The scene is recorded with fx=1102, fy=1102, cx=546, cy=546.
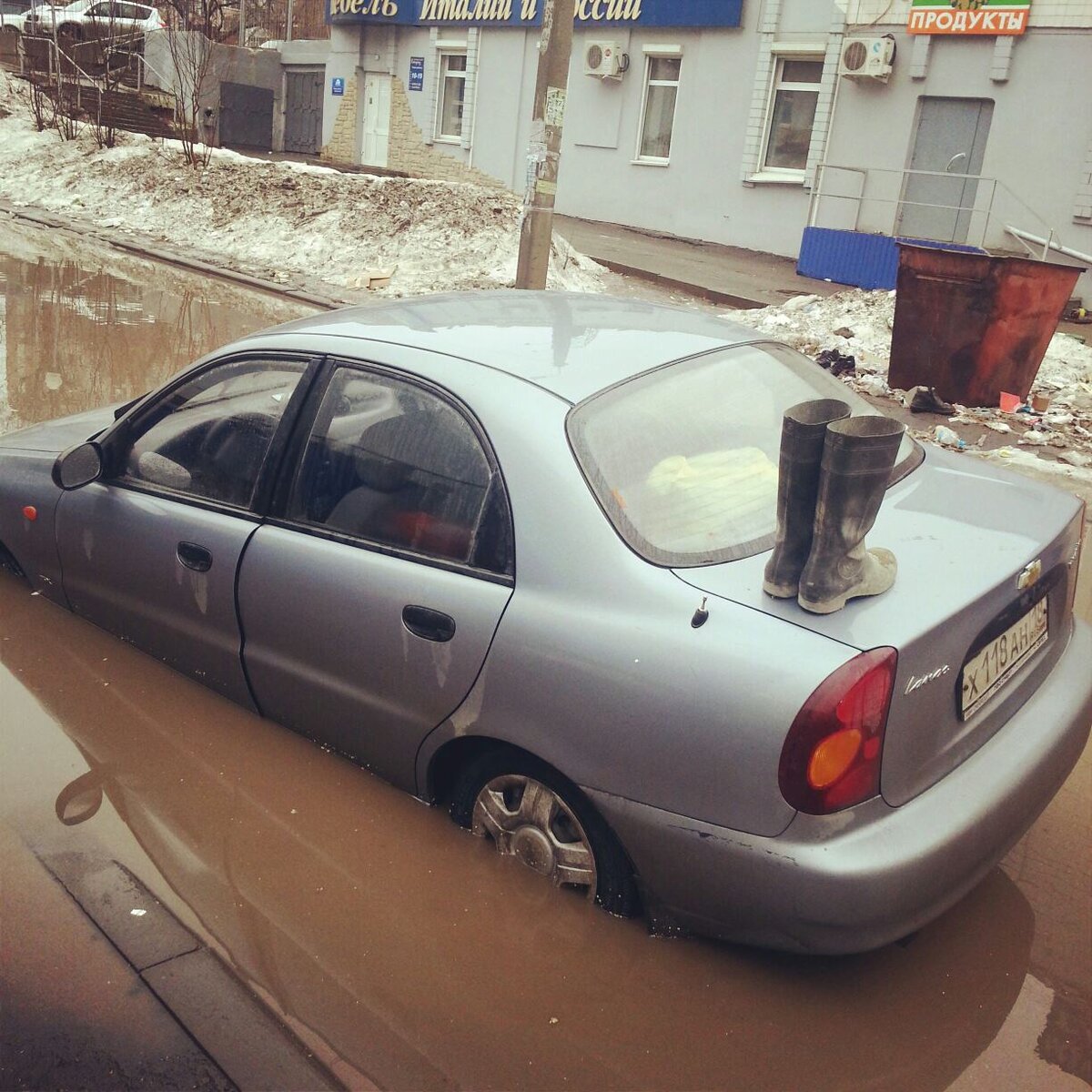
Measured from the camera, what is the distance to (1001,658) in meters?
2.73

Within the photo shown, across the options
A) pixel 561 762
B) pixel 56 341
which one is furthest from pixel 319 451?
pixel 56 341

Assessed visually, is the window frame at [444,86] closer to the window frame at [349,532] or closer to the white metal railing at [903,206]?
the white metal railing at [903,206]

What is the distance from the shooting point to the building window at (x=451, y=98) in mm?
25719

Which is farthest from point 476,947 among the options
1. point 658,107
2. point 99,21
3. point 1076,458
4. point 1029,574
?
point 99,21

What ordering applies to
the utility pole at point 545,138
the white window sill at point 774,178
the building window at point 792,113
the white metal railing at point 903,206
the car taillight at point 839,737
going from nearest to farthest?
1. the car taillight at point 839,737
2. the utility pole at point 545,138
3. the white metal railing at point 903,206
4. the building window at point 792,113
5. the white window sill at point 774,178

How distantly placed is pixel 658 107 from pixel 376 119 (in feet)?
31.6

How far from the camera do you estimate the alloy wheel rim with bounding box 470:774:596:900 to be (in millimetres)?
2811

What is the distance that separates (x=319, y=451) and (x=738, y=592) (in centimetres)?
140

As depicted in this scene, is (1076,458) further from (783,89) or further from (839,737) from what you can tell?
(783,89)

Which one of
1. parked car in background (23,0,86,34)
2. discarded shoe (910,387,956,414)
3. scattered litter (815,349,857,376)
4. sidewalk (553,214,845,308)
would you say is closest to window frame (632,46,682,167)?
sidewalk (553,214,845,308)

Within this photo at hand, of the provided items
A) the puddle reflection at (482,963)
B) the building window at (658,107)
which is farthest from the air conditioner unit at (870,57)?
the puddle reflection at (482,963)

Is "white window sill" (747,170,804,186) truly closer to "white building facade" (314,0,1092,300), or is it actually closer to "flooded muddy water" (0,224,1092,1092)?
"white building facade" (314,0,1092,300)

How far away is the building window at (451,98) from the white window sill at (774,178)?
8.82 metres

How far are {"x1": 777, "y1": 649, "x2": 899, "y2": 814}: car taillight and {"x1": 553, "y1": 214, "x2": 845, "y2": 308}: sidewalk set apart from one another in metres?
13.0
